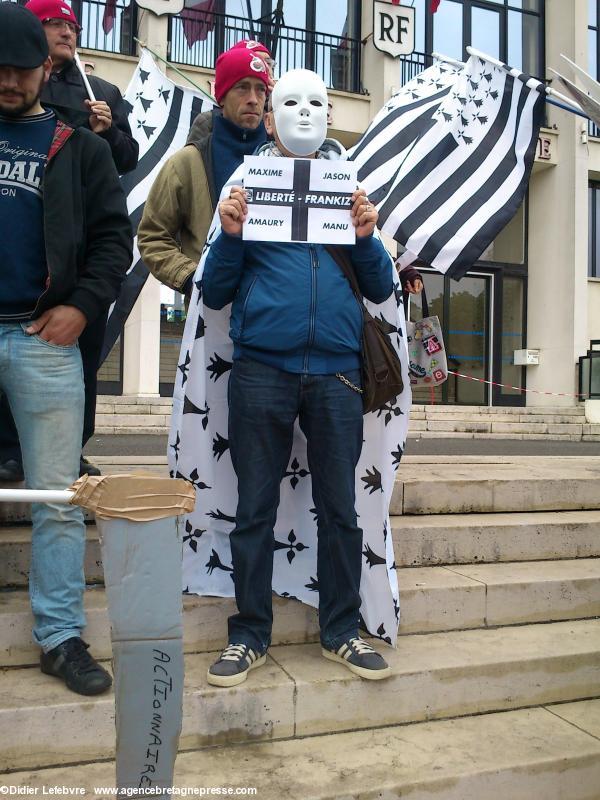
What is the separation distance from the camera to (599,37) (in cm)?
1898

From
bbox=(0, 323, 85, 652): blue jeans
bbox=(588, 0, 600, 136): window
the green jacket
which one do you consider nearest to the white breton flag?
the green jacket

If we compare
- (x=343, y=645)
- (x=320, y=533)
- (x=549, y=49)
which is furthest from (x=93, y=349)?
(x=549, y=49)

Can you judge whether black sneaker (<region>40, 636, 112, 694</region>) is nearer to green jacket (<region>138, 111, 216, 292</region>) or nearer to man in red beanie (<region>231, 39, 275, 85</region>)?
green jacket (<region>138, 111, 216, 292</region>)

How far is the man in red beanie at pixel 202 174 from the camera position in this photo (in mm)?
3387

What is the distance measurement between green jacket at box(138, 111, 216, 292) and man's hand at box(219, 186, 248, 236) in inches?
25.9

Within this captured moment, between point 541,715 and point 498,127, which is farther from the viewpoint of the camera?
point 498,127

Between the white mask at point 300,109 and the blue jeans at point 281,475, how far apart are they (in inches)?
33.3

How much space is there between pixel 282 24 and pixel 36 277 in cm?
1545

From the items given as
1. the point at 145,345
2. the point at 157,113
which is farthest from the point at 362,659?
the point at 145,345

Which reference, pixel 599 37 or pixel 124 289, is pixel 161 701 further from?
pixel 599 37

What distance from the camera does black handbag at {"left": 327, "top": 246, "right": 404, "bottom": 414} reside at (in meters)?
3.03

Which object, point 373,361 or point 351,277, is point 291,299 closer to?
point 351,277

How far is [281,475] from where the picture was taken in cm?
300

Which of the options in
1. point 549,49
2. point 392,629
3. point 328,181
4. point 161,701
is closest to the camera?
point 161,701
